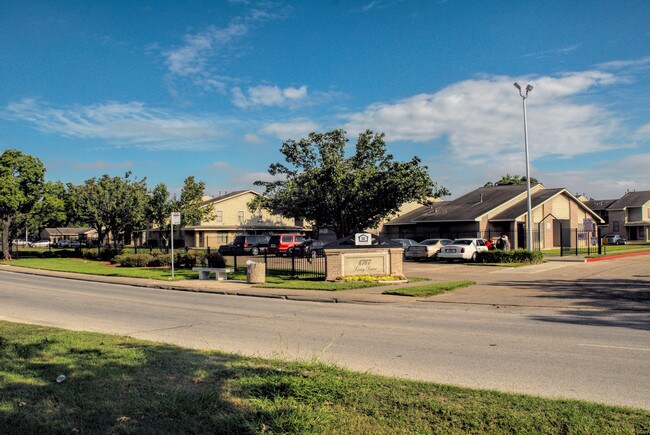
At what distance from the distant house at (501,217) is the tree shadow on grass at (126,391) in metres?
40.0

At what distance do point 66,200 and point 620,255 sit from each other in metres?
45.5

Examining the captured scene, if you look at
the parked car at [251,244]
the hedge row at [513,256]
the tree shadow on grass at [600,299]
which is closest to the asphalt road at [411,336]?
the tree shadow on grass at [600,299]

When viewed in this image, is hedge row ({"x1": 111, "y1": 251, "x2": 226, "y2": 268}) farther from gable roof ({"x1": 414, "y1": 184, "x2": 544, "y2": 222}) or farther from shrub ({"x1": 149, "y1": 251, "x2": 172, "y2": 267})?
gable roof ({"x1": 414, "y1": 184, "x2": 544, "y2": 222})

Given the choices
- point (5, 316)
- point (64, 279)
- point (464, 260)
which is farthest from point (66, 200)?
point (5, 316)

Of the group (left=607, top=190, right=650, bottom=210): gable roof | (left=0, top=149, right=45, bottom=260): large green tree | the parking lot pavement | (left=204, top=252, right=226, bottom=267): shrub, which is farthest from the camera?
(left=607, top=190, right=650, bottom=210): gable roof

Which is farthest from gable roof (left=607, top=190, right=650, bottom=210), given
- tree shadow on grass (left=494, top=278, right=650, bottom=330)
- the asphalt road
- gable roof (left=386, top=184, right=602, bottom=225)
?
the asphalt road

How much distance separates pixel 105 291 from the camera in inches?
795

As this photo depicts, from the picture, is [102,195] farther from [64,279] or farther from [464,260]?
[464,260]

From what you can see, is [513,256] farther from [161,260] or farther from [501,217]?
[161,260]

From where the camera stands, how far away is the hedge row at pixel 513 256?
3078cm

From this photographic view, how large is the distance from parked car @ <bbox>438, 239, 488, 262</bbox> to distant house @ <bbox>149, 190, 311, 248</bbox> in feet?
88.6

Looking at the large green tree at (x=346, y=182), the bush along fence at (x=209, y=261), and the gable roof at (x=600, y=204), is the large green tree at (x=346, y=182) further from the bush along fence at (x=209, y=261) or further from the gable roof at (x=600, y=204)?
the gable roof at (x=600, y=204)

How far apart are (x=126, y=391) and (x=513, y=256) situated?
28705mm

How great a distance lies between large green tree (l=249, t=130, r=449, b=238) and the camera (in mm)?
22406
